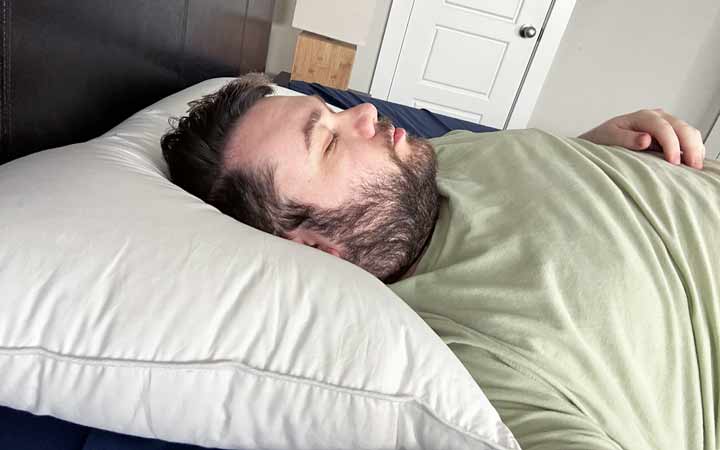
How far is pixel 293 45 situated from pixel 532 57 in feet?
4.58

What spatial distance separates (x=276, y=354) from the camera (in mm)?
465

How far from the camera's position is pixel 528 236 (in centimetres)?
77

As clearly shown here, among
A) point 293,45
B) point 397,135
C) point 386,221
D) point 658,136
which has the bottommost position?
point 293,45

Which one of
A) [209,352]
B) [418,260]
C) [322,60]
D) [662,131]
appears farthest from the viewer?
[322,60]

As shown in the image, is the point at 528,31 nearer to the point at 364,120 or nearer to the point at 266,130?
the point at 364,120

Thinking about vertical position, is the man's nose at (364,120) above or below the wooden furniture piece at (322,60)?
above

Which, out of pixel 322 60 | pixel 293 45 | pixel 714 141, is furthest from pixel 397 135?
pixel 714 141

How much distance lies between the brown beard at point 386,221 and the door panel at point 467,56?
227cm

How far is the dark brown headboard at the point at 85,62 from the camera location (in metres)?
0.63

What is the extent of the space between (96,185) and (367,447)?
0.41 meters

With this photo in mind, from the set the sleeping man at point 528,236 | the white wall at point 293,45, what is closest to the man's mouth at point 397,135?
the sleeping man at point 528,236

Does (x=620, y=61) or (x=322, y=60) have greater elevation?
(x=620, y=61)

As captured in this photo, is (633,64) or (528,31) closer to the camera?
(528,31)

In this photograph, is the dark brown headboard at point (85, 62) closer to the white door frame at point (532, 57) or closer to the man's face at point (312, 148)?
the man's face at point (312, 148)
